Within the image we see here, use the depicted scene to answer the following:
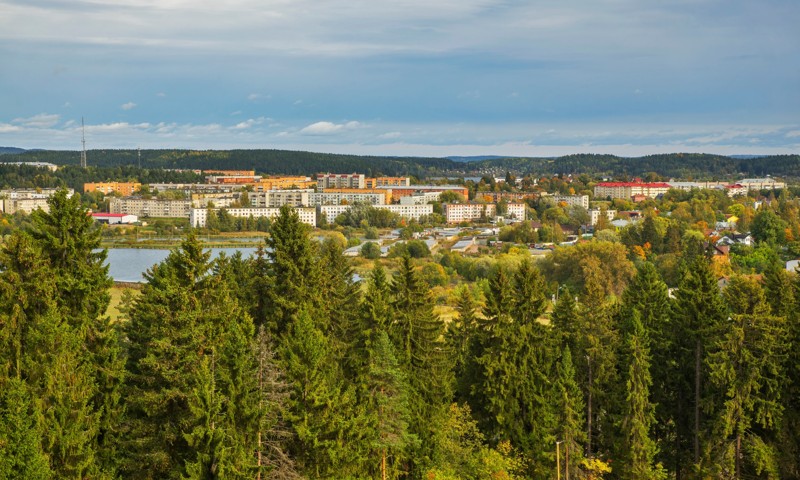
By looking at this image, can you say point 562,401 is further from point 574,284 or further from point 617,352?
point 574,284

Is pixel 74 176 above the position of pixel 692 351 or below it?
above

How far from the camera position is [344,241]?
2454 inches

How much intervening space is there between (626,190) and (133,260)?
235 ft

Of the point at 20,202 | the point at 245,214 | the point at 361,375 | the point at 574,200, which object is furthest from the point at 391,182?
the point at 361,375

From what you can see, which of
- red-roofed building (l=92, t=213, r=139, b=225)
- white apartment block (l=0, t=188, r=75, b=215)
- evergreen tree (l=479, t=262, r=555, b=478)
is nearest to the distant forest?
white apartment block (l=0, t=188, r=75, b=215)

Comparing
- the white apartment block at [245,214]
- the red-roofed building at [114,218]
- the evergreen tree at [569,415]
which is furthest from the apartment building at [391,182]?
the evergreen tree at [569,415]

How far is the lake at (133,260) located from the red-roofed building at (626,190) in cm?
6155

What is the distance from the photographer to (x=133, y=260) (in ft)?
184

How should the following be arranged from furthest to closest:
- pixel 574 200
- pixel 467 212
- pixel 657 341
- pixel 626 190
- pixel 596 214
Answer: pixel 626 190 → pixel 574 200 → pixel 467 212 → pixel 596 214 → pixel 657 341

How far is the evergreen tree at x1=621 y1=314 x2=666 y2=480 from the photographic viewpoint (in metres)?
14.6

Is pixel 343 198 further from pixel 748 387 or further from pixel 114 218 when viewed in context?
pixel 748 387

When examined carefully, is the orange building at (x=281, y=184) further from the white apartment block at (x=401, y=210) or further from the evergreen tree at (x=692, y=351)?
the evergreen tree at (x=692, y=351)

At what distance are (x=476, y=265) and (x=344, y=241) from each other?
19.0 meters

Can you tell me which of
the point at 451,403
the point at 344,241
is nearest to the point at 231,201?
the point at 344,241
